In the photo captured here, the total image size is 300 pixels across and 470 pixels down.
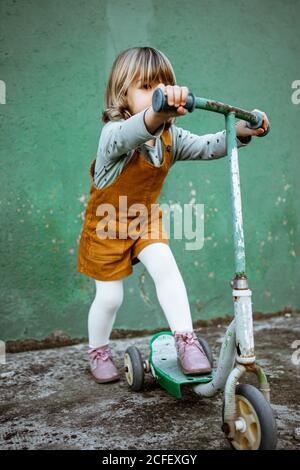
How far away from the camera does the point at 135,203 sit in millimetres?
1863

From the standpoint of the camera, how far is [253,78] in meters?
2.77

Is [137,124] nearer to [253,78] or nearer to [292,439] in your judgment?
[292,439]

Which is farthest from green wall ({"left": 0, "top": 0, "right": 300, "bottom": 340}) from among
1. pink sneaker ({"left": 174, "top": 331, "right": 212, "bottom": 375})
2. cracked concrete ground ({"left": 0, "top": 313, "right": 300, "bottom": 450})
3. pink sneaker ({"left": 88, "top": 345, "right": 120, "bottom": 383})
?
pink sneaker ({"left": 174, "top": 331, "right": 212, "bottom": 375})

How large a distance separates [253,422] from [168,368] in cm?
58

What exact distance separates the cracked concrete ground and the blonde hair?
971 mm

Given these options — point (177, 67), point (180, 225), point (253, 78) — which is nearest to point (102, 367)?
point (180, 225)

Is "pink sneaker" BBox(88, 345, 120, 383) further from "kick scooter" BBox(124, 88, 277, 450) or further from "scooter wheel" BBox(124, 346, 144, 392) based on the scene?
"kick scooter" BBox(124, 88, 277, 450)

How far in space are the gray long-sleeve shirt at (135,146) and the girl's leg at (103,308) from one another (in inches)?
15.4

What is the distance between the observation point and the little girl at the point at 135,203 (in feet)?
5.59

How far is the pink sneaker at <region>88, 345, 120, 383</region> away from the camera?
1955 millimetres

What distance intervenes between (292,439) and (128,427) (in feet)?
1.58

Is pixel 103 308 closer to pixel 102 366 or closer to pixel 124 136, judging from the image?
pixel 102 366

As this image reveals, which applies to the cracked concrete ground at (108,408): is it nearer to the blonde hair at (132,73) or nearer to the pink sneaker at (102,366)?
the pink sneaker at (102,366)

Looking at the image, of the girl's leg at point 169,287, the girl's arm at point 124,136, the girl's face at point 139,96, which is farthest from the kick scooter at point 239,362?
the girl's face at point 139,96
